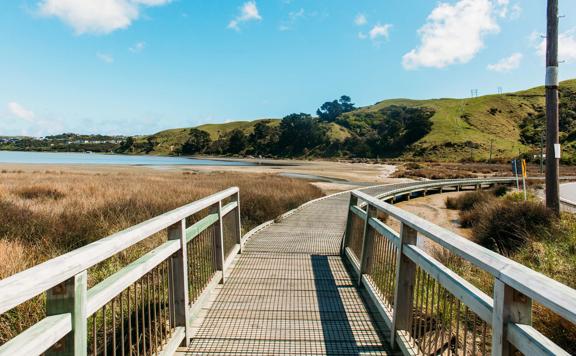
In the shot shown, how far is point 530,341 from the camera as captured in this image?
5.41 ft

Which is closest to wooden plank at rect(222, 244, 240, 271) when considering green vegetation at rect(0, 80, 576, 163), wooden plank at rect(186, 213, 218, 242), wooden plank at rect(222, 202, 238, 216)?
wooden plank at rect(222, 202, 238, 216)

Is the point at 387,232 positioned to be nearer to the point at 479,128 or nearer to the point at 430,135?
Answer: the point at 430,135

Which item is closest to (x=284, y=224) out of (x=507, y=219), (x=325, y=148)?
(x=507, y=219)

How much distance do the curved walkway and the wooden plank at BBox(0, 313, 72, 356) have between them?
6.43 feet

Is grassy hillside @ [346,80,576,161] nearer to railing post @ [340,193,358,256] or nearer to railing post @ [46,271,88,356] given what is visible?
railing post @ [340,193,358,256]

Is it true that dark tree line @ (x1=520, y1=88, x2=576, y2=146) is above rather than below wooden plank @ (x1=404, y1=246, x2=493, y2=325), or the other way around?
above

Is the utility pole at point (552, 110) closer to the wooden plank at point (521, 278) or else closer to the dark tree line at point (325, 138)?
the wooden plank at point (521, 278)

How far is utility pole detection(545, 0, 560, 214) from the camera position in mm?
10914

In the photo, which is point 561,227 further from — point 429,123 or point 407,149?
point 429,123

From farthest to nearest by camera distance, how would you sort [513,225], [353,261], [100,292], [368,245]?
[513,225], [353,261], [368,245], [100,292]

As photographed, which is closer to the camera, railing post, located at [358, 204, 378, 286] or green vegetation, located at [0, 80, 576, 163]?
railing post, located at [358, 204, 378, 286]

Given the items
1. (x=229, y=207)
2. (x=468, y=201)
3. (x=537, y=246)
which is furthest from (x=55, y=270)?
(x=468, y=201)

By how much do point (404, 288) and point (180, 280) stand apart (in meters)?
1.91

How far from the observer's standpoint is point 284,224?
11.1m
